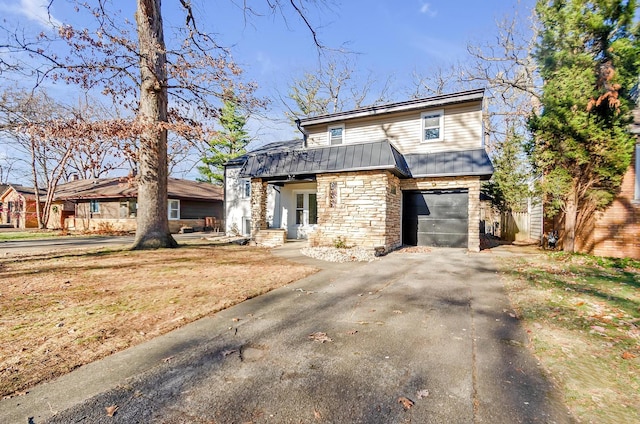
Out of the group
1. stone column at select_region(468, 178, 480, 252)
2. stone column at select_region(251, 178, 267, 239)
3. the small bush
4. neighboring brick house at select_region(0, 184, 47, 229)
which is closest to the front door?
stone column at select_region(251, 178, 267, 239)

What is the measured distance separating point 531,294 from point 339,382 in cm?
453

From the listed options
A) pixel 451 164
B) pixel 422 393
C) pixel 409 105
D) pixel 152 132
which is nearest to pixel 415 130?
pixel 409 105

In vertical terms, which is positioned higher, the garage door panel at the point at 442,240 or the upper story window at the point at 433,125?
the upper story window at the point at 433,125

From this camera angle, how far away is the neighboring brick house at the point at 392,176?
10336mm

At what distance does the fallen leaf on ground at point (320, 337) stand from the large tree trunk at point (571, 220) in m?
10.2

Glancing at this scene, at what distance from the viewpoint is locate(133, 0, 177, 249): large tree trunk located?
9672 millimetres

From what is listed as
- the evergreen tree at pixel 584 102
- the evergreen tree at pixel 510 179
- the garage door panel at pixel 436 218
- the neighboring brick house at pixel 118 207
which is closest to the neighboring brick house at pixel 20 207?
the neighboring brick house at pixel 118 207

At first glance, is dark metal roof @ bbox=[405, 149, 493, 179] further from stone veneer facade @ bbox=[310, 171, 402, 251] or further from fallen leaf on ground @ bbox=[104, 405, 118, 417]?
fallen leaf on ground @ bbox=[104, 405, 118, 417]

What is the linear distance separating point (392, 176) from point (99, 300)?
928 centimetres

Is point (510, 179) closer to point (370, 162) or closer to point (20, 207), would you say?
point (370, 162)

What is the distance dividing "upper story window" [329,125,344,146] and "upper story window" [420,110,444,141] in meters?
3.96

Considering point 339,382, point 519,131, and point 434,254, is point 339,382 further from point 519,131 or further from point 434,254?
point 519,131

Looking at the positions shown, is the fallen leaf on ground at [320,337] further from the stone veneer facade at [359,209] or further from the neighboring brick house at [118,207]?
the neighboring brick house at [118,207]

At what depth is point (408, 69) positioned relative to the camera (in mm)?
23375
